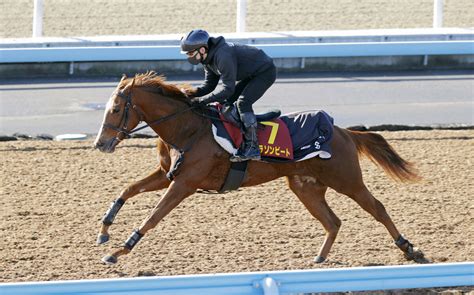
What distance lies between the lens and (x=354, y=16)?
22016mm

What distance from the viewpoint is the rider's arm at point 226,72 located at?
8.59 m

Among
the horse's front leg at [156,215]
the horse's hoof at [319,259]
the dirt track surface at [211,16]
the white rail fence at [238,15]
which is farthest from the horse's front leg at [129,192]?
the dirt track surface at [211,16]

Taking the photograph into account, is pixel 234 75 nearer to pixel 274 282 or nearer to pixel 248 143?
pixel 248 143

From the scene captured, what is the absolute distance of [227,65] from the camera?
8586 millimetres

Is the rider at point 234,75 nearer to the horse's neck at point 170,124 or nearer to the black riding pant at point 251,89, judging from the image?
the black riding pant at point 251,89

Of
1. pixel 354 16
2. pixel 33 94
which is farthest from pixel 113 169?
pixel 354 16

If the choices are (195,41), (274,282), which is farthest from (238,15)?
(274,282)

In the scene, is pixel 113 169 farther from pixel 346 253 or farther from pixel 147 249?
pixel 346 253

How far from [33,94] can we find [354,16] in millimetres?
8488

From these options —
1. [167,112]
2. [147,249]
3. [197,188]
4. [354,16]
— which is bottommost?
[354,16]

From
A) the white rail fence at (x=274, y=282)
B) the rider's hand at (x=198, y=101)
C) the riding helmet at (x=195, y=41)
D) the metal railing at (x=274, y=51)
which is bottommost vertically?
the metal railing at (x=274, y=51)

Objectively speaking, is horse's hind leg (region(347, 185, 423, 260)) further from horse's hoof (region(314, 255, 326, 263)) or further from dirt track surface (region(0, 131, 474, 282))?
horse's hoof (region(314, 255, 326, 263))

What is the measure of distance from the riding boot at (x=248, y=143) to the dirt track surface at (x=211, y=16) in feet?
37.4

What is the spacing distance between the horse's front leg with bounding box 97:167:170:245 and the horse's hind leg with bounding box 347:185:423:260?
1667 millimetres
